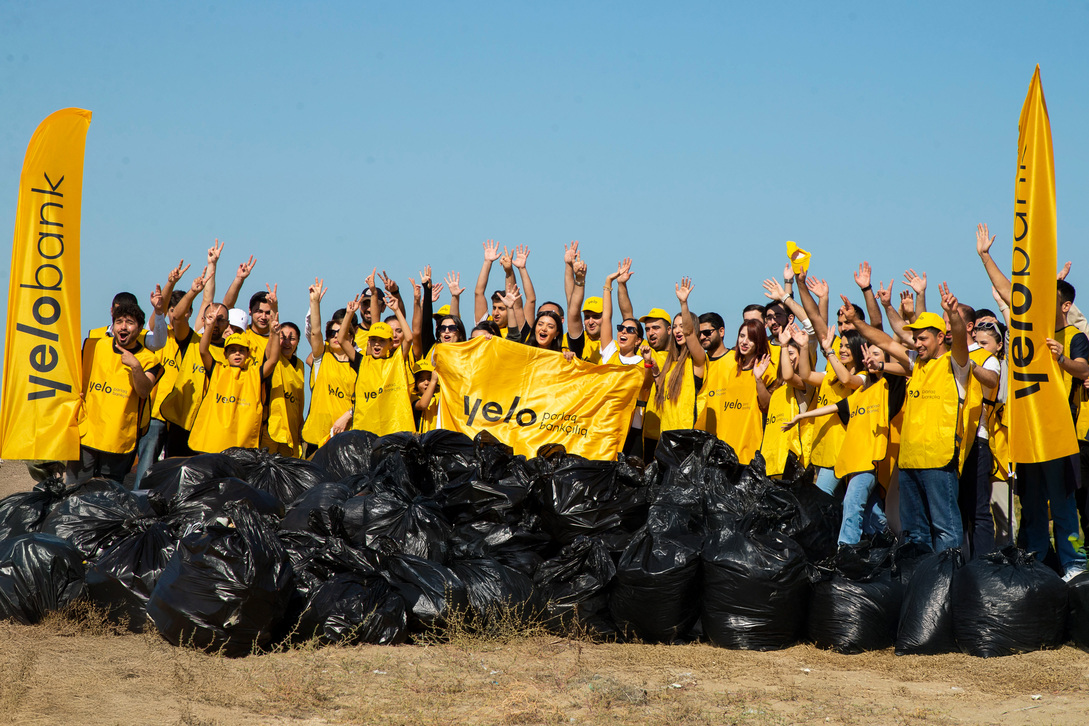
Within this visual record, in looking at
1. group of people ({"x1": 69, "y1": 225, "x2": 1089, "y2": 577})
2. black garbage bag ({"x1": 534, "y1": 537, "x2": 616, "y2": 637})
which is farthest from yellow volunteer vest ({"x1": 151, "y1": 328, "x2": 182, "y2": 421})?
black garbage bag ({"x1": 534, "y1": 537, "x2": 616, "y2": 637})

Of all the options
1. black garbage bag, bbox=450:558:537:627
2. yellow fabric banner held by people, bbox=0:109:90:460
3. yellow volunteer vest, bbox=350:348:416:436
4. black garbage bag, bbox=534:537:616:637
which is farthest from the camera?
yellow volunteer vest, bbox=350:348:416:436

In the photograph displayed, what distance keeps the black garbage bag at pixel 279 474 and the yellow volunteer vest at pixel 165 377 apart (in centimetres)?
132

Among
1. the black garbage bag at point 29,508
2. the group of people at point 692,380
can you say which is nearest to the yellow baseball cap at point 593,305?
the group of people at point 692,380

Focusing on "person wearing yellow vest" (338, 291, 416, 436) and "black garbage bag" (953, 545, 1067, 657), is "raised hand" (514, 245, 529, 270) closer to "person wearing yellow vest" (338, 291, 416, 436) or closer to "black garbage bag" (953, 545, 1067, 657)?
"person wearing yellow vest" (338, 291, 416, 436)

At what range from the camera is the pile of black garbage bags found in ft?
16.1

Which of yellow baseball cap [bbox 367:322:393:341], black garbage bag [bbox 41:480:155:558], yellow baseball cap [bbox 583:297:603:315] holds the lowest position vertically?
black garbage bag [bbox 41:480:155:558]

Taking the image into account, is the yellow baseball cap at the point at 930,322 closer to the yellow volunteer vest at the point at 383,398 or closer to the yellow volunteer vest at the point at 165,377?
the yellow volunteer vest at the point at 383,398

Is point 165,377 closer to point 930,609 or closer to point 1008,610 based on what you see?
point 930,609

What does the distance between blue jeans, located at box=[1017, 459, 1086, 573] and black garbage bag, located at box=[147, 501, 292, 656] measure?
437 centimetres

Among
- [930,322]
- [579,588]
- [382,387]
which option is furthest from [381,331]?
[930,322]

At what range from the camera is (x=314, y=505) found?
612 centimetres

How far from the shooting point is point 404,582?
5223mm

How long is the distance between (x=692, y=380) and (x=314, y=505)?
3191 mm

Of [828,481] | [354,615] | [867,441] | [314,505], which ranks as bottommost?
[354,615]
